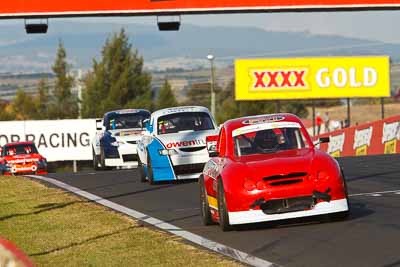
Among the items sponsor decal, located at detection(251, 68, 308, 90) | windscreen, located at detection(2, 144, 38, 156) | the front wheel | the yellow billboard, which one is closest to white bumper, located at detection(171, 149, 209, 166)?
the front wheel

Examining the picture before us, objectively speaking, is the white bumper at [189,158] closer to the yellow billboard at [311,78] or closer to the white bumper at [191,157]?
the white bumper at [191,157]

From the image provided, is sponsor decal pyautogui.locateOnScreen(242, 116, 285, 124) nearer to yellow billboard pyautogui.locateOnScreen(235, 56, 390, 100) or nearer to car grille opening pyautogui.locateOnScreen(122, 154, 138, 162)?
car grille opening pyautogui.locateOnScreen(122, 154, 138, 162)

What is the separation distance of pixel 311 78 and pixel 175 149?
52446 millimetres

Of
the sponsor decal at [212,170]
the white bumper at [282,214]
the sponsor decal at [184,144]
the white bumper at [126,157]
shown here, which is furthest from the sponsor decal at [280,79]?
the white bumper at [282,214]

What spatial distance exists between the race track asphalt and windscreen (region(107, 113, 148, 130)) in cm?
774

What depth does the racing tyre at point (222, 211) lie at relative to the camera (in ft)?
44.0

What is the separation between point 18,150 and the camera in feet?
122

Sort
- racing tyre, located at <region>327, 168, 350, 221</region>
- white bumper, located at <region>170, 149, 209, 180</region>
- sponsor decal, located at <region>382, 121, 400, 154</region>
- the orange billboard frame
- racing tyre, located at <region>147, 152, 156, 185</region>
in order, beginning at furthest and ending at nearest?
sponsor decal, located at <region>382, 121, 400, 154</region> < the orange billboard frame < racing tyre, located at <region>147, 152, 156, 185</region> < white bumper, located at <region>170, 149, 209, 180</region> < racing tyre, located at <region>327, 168, 350, 221</region>

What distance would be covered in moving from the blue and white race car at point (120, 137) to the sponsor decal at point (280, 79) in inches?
1705

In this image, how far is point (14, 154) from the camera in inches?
1444

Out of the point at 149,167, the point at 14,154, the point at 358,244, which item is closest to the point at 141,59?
the point at 14,154

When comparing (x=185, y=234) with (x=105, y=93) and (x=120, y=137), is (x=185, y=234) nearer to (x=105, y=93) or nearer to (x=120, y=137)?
(x=120, y=137)

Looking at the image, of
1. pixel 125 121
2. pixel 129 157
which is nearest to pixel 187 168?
pixel 129 157

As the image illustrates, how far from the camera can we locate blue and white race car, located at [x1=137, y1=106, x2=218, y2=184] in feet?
70.9
